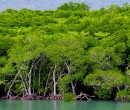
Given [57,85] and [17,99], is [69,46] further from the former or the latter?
[17,99]

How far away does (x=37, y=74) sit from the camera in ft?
140

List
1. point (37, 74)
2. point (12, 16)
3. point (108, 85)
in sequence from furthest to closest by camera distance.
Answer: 1. point (12, 16)
2. point (37, 74)
3. point (108, 85)

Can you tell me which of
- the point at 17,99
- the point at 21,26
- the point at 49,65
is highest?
the point at 21,26

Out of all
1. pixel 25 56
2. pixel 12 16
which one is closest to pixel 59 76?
pixel 25 56

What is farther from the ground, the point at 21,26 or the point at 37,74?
the point at 21,26

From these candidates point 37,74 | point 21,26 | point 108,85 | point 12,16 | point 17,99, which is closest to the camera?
point 108,85

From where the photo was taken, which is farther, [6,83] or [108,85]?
[6,83]

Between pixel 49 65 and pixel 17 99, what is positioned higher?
pixel 49 65

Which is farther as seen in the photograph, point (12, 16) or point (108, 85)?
point (12, 16)

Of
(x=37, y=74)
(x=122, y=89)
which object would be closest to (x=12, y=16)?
(x=37, y=74)

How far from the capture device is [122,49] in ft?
134

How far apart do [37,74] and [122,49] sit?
7619 millimetres

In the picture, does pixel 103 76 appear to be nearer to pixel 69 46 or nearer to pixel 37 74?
pixel 69 46

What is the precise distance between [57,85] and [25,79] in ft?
9.31
